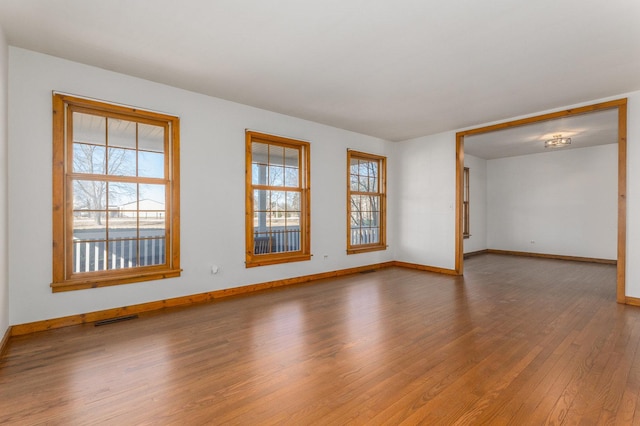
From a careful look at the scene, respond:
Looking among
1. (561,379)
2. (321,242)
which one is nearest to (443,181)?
(321,242)

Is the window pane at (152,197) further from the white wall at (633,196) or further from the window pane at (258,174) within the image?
the white wall at (633,196)

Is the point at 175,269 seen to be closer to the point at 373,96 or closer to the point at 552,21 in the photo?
the point at 373,96

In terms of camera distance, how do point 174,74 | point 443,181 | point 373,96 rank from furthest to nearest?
point 443,181
point 373,96
point 174,74

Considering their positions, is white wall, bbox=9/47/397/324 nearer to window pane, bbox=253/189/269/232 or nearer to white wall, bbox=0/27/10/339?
white wall, bbox=0/27/10/339

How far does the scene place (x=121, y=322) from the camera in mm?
3516

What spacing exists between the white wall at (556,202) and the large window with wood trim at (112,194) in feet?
29.1

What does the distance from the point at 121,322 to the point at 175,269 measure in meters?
0.85

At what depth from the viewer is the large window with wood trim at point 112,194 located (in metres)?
3.43

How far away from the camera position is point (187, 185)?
14.0 feet

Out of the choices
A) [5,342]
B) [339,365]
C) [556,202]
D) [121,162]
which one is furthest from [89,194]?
[556,202]

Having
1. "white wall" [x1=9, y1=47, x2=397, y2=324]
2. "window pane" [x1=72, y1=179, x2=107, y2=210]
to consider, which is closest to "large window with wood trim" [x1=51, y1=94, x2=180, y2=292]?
"window pane" [x1=72, y1=179, x2=107, y2=210]

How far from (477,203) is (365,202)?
14.4ft

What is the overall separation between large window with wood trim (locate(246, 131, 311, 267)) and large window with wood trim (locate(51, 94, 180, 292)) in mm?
1154

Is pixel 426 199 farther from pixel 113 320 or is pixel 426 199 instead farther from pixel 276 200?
pixel 113 320
